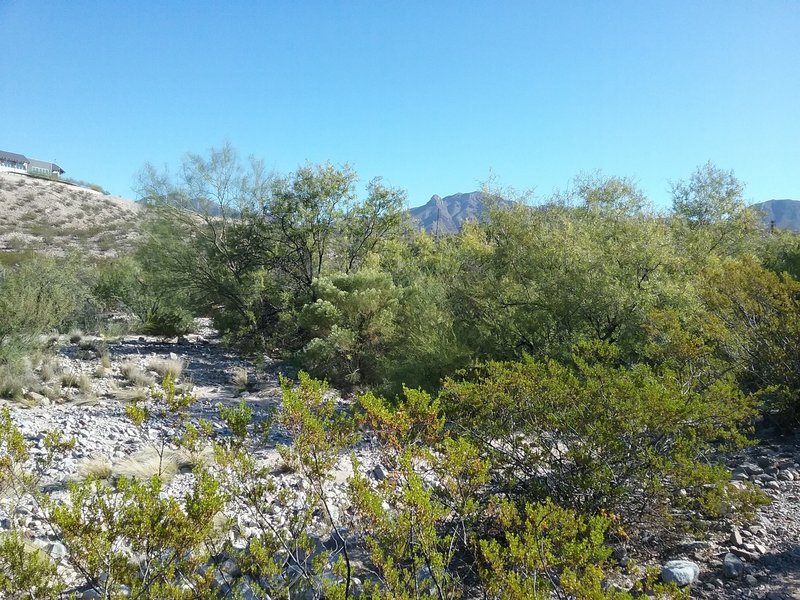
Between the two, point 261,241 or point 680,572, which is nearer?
point 680,572

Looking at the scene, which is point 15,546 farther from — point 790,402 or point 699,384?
point 790,402

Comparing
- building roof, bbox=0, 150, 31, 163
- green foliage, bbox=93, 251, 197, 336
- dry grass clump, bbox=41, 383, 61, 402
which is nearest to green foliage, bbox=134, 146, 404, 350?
green foliage, bbox=93, 251, 197, 336

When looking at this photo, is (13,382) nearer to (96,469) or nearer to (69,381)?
(69,381)

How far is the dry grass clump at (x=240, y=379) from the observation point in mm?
11836

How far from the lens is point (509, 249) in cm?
887

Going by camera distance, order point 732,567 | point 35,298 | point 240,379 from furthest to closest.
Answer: point 240,379
point 35,298
point 732,567

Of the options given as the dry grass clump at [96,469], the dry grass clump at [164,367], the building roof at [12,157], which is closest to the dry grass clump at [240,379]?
the dry grass clump at [164,367]

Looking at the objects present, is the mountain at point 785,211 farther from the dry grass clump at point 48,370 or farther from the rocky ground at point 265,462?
the dry grass clump at point 48,370

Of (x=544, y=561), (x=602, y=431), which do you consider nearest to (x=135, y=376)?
(x=602, y=431)

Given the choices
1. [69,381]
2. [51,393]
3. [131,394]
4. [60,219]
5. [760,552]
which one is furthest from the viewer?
[60,219]

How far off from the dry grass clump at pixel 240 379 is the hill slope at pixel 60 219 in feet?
68.7

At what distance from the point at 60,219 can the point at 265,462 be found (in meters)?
41.3

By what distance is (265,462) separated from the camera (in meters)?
6.61

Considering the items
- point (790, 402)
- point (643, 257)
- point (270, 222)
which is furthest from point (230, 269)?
point (790, 402)
